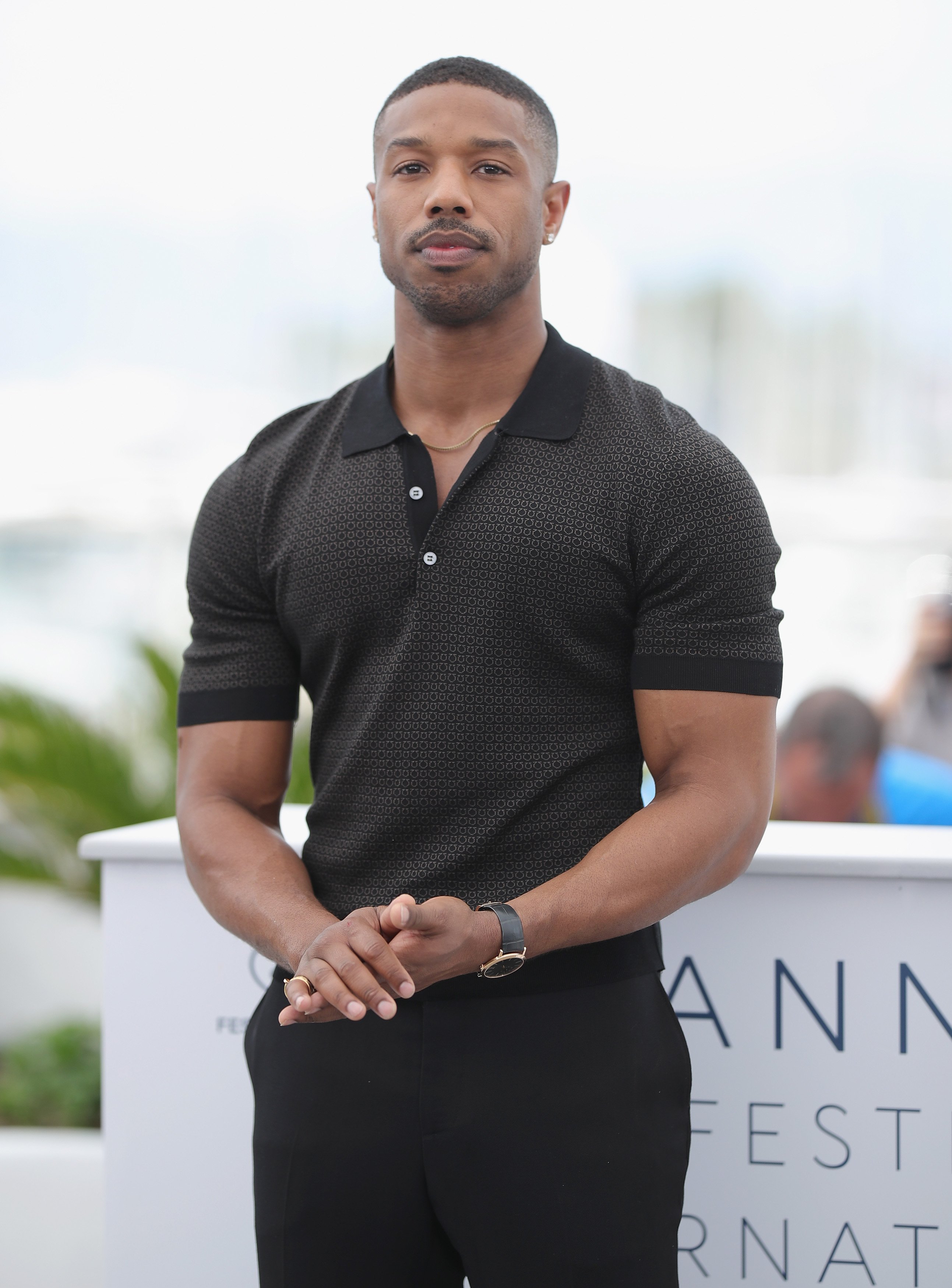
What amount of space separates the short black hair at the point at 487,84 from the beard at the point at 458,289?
0.17 meters

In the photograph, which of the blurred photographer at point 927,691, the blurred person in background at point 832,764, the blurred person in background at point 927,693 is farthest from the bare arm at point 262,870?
the blurred photographer at point 927,691

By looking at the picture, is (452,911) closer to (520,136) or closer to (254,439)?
(254,439)

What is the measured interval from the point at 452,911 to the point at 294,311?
587 centimetres

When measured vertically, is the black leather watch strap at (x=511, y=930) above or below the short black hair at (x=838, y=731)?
below

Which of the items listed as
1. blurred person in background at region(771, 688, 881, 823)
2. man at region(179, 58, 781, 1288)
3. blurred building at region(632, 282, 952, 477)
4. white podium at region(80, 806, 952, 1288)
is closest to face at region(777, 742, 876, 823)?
blurred person in background at region(771, 688, 881, 823)

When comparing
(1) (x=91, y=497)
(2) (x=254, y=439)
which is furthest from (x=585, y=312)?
(2) (x=254, y=439)

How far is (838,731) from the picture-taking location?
11.2 ft

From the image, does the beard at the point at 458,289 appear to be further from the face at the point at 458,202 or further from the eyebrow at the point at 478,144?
the eyebrow at the point at 478,144

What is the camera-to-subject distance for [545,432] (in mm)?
1512

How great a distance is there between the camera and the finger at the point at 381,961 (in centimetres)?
122

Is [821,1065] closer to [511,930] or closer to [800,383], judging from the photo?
[511,930]

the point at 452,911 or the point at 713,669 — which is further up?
the point at 713,669

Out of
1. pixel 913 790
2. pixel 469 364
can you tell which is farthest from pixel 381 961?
pixel 913 790

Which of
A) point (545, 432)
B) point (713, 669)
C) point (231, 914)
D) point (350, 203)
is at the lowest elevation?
point (231, 914)
